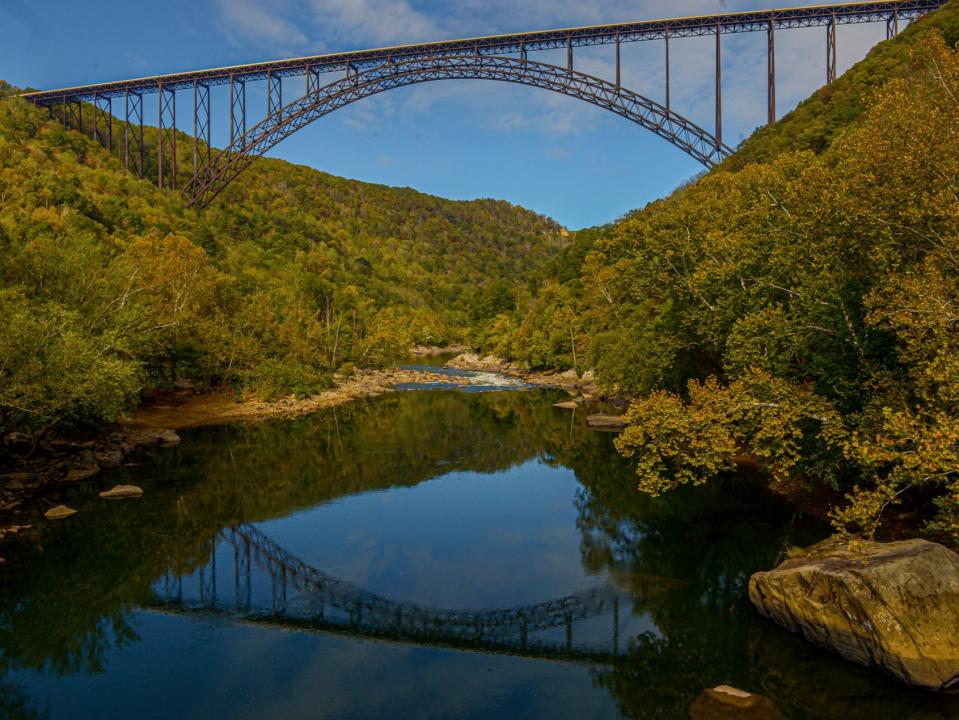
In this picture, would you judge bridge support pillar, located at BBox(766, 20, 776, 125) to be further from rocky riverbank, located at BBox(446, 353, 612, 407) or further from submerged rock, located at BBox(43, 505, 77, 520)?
submerged rock, located at BBox(43, 505, 77, 520)

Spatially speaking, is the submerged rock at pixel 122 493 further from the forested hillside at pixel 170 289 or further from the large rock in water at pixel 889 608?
the large rock in water at pixel 889 608

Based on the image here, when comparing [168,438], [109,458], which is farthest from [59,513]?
[168,438]

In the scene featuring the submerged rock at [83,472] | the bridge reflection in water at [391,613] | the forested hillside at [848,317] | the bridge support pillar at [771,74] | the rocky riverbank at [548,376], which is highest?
the bridge support pillar at [771,74]

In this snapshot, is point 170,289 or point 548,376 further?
point 548,376

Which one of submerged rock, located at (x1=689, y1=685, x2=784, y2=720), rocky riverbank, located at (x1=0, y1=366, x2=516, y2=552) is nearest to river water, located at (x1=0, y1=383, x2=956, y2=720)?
submerged rock, located at (x1=689, y1=685, x2=784, y2=720)

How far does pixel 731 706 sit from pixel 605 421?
23080 mm

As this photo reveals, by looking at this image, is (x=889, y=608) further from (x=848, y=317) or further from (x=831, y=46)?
(x=831, y=46)

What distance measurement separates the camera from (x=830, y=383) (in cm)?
1366

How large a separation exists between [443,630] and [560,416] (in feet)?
79.6

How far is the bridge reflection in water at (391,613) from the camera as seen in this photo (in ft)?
37.7

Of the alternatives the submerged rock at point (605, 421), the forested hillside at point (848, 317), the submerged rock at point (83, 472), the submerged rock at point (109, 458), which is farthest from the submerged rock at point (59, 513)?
the submerged rock at point (605, 421)

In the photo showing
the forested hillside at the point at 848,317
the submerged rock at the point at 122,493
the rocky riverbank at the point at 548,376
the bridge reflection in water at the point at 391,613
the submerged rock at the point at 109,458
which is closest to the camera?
the forested hillside at the point at 848,317

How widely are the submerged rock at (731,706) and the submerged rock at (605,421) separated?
2201 cm

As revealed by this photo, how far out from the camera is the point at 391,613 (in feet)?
41.4
